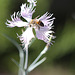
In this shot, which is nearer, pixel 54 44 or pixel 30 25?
pixel 30 25

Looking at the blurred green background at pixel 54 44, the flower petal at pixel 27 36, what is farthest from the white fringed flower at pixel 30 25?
the blurred green background at pixel 54 44

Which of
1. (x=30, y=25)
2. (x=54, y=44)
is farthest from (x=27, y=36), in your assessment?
(x=54, y=44)

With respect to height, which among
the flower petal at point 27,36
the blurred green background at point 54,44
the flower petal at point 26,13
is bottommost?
the blurred green background at point 54,44

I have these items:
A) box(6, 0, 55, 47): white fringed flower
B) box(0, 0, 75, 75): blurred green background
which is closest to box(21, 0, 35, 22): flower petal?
box(6, 0, 55, 47): white fringed flower

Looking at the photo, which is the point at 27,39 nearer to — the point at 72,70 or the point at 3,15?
the point at 3,15

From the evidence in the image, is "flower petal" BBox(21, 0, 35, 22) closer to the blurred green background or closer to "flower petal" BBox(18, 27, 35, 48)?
"flower petal" BBox(18, 27, 35, 48)

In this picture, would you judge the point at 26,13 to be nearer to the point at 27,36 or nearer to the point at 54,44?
the point at 27,36

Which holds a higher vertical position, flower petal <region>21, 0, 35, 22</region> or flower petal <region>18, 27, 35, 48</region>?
flower petal <region>21, 0, 35, 22</region>

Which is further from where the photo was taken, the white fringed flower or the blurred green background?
the blurred green background

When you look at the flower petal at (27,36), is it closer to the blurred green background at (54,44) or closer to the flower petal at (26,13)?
the flower petal at (26,13)
